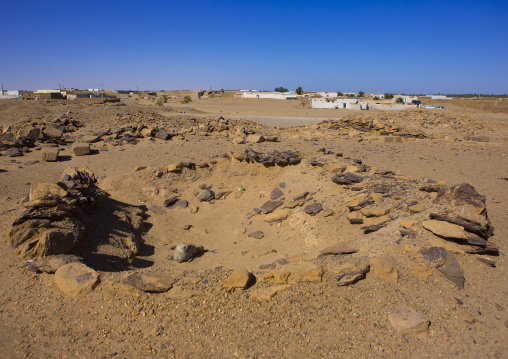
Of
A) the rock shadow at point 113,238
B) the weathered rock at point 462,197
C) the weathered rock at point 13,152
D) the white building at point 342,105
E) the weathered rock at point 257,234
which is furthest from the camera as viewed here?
the white building at point 342,105

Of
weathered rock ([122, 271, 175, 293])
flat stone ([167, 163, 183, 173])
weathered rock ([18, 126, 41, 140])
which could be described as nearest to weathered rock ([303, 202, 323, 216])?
weathered rock ([122, 271, 175, 293])

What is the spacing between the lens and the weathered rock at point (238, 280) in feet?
12.2

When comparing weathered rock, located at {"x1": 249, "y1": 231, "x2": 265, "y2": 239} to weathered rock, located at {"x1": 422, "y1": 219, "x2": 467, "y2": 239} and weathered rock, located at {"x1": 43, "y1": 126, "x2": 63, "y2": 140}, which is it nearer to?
weathered rock, located at {"x1": 422, "y1": 219, "x2": 467, "y2": 239}

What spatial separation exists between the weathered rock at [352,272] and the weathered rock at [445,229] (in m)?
1.28

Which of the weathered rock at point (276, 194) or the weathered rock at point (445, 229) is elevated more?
the weathered rock at point (445, 229)

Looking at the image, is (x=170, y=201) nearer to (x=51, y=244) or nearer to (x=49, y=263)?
(x=51, y=244)

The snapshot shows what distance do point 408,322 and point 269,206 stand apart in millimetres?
4468

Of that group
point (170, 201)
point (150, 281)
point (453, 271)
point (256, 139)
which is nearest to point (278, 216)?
point (170, 201)

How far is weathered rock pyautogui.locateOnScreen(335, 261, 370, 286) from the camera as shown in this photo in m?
3.83

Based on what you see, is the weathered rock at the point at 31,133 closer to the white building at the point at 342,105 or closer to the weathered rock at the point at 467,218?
the weathered rock at the point at 467,218

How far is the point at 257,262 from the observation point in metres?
5.18

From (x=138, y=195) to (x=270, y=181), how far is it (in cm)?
338

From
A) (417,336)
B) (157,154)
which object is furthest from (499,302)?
(157,154)

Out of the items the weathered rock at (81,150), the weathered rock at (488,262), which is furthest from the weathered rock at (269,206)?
the weathered rock at (81,150)
